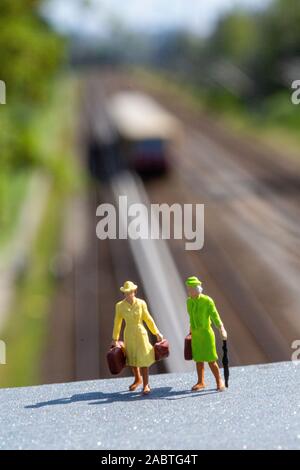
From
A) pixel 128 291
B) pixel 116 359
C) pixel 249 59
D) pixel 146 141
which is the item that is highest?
pixel 249 59

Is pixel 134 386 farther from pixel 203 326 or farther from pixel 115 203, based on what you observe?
pixel 115 203

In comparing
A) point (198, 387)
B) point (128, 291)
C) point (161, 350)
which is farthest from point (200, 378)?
point (128, 291)

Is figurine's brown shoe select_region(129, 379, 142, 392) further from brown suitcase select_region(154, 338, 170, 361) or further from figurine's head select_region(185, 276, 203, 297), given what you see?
figurine's head select_region(185, 276, 203, 297)

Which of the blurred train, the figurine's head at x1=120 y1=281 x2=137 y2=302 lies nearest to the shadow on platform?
the figurine's head at x1=120 y1=281 x2=137 y2=302

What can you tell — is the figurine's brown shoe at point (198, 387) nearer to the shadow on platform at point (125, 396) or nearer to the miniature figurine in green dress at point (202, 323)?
the shadow on platform at point (125, 396)

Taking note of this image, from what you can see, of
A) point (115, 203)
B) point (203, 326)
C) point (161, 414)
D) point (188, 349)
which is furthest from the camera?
point (115, 203)
